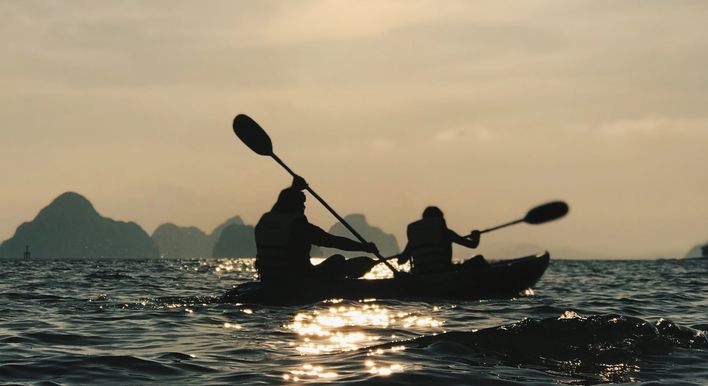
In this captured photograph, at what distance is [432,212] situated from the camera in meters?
15.6

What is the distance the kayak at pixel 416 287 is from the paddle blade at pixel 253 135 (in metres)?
3.16

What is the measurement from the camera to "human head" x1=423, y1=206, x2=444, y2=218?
1555 centimetres

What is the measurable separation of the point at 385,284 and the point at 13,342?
6.71m

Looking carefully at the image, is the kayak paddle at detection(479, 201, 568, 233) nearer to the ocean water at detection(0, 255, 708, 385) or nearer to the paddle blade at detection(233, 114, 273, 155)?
the ocean water at detection(0, 255, 708, 385)

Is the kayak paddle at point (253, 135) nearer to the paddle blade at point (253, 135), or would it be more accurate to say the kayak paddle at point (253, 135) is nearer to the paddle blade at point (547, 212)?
the paddle blade at point (253, 135)

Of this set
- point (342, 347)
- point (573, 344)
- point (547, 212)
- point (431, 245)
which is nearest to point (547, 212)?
point (547, 212)

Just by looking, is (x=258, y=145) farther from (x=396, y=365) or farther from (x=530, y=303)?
(x=396, y=365)

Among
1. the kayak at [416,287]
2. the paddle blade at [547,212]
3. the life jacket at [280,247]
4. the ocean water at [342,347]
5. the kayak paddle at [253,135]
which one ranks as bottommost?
the ocean water at [342,347]

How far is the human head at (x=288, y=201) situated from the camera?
1362 cm

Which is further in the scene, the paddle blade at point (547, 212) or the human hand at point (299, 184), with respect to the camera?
the paddle blade at point (547, 212)

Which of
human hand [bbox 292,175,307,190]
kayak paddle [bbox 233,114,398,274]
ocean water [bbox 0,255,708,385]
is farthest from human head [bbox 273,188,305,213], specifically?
kayak paddle [bbox 233,114,398,274]

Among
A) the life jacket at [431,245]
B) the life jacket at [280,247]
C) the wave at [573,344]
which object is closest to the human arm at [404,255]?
the life jacket at [431,245]

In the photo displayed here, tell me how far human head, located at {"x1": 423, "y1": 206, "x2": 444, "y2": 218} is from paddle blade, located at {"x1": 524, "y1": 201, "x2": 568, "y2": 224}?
2998 mm

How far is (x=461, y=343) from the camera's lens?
27.7 feet
